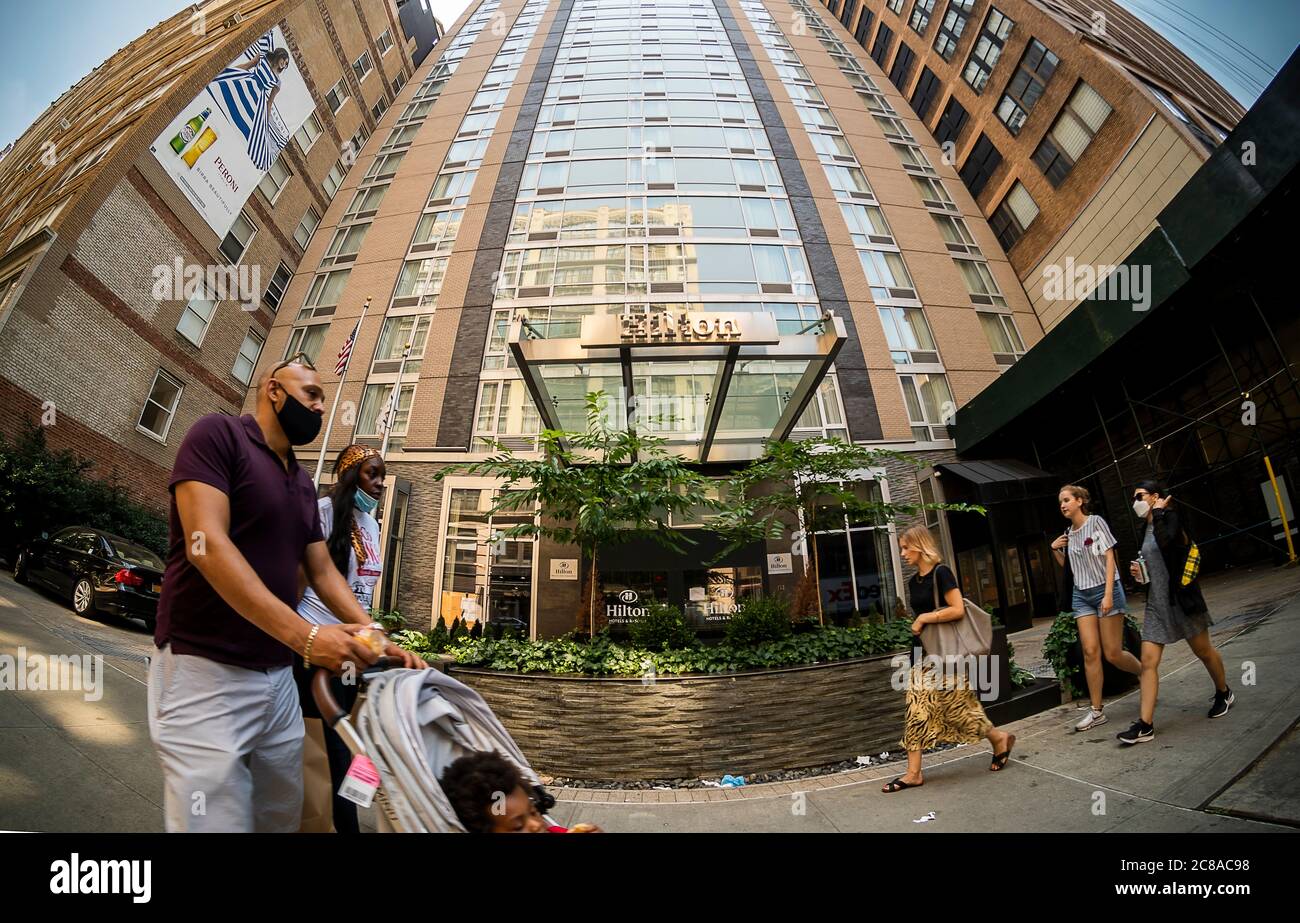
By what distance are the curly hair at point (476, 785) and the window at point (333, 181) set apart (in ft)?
55.0

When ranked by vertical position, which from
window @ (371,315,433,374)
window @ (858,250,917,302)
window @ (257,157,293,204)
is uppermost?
window @ (257,157,293,204)

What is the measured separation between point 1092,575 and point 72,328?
9.24 meters

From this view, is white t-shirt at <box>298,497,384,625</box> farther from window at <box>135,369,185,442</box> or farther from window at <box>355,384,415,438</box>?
window at <box>355,384,415,438</box>

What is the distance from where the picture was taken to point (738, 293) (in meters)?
11.6

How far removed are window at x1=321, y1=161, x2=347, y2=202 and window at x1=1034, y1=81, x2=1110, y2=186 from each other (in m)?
20.7

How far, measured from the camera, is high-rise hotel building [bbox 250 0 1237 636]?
7.63 m

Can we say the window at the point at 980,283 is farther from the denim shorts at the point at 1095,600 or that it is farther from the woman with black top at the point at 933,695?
the woman with black top at the point at 933,695

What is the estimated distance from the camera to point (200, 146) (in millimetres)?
7180

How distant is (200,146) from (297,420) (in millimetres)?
9132

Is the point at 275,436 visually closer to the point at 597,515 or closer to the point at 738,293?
the point at 597,515

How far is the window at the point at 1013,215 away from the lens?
590 inches

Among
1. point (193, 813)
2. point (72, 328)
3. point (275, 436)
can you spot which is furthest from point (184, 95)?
point (193, 813)

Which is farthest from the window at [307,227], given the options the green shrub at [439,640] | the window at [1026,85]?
the window at [1026,85]

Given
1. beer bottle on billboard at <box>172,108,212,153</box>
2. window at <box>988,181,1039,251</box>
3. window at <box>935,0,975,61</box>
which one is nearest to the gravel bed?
beer bottle on billboard at <box>172,108,212,153</box>
